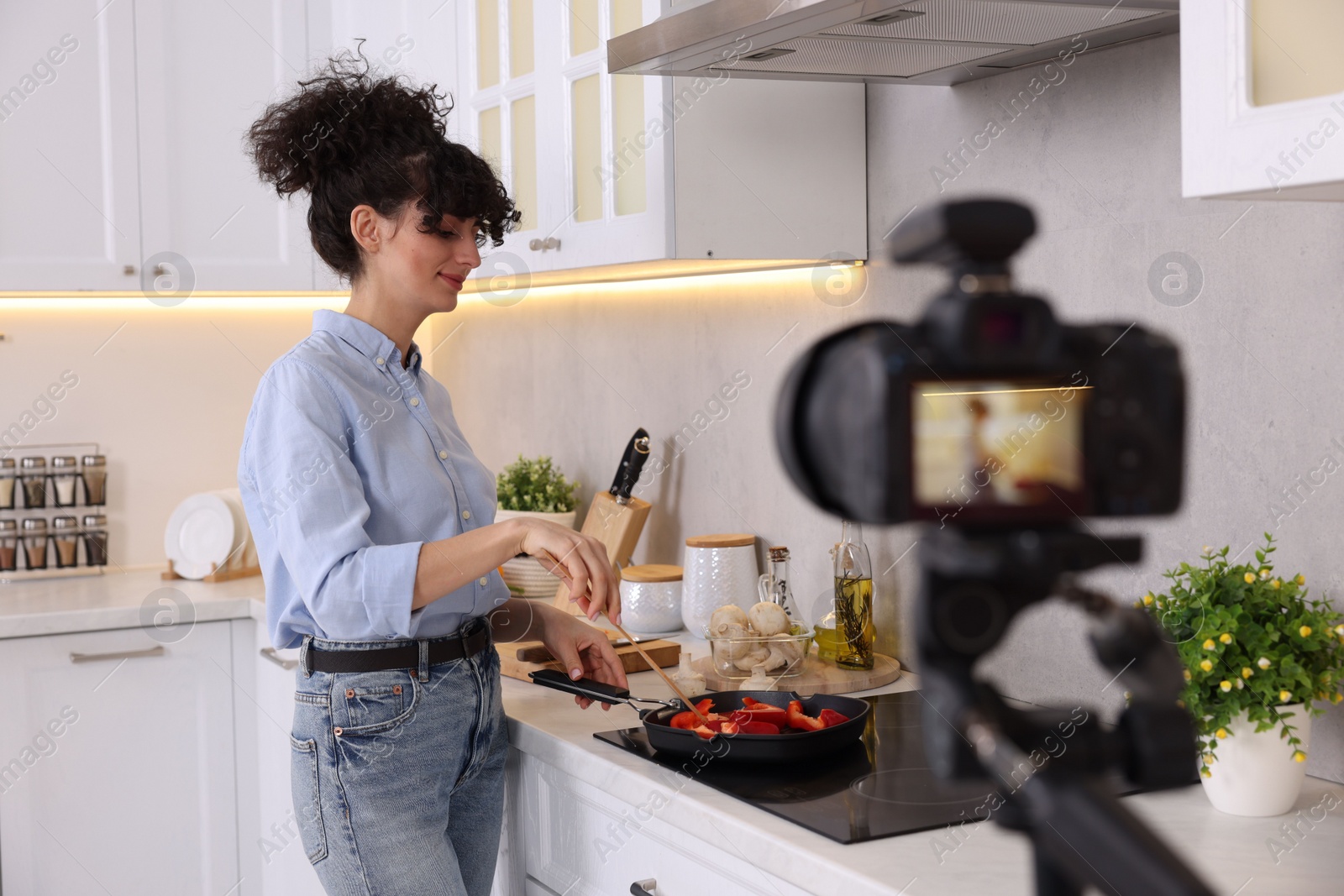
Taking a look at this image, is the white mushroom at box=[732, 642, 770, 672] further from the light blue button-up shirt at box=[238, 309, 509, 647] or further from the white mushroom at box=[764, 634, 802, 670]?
the light blue button-up shirt at box=[238, 309, 509, 647]

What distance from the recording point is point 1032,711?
0.37m

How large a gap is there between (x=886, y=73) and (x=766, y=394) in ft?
1.90

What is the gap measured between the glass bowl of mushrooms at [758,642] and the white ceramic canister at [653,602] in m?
0.41

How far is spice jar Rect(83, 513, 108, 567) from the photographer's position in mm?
2875

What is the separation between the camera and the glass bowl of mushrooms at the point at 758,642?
1.60 metres

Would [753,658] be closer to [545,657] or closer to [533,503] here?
[545,657]

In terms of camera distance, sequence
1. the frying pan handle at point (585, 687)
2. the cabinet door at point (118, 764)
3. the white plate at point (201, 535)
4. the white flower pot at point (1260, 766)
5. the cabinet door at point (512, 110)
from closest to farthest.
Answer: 1. the white flower pot at point (1260, 766)
2. the frying pan handle at point (585, 687)
3. the cabinet door at point (512, 110)
4. the cabinet door at point (118, 764)
5. the white plate at point (201, 535)

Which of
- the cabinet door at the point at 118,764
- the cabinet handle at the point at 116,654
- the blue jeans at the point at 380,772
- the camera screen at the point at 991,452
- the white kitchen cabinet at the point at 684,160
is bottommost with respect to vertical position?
the cabinet door at the point at 118,764

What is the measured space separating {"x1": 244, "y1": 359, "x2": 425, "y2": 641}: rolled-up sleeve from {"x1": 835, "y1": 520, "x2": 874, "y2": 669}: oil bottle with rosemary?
2.20 ft

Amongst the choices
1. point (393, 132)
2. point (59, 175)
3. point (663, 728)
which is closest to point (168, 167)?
point (59, 175)

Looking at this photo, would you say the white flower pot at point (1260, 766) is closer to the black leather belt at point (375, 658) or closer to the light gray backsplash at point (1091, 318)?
the light gray backsplash at point (1091, 318)

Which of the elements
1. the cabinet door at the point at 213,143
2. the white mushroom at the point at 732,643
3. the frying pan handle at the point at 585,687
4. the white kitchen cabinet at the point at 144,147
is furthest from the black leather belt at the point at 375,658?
the cabinet door at the point at 213,143

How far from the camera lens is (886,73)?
5.10 ft

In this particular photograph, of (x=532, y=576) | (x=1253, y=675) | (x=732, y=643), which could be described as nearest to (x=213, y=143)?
(x=532, y=576)
